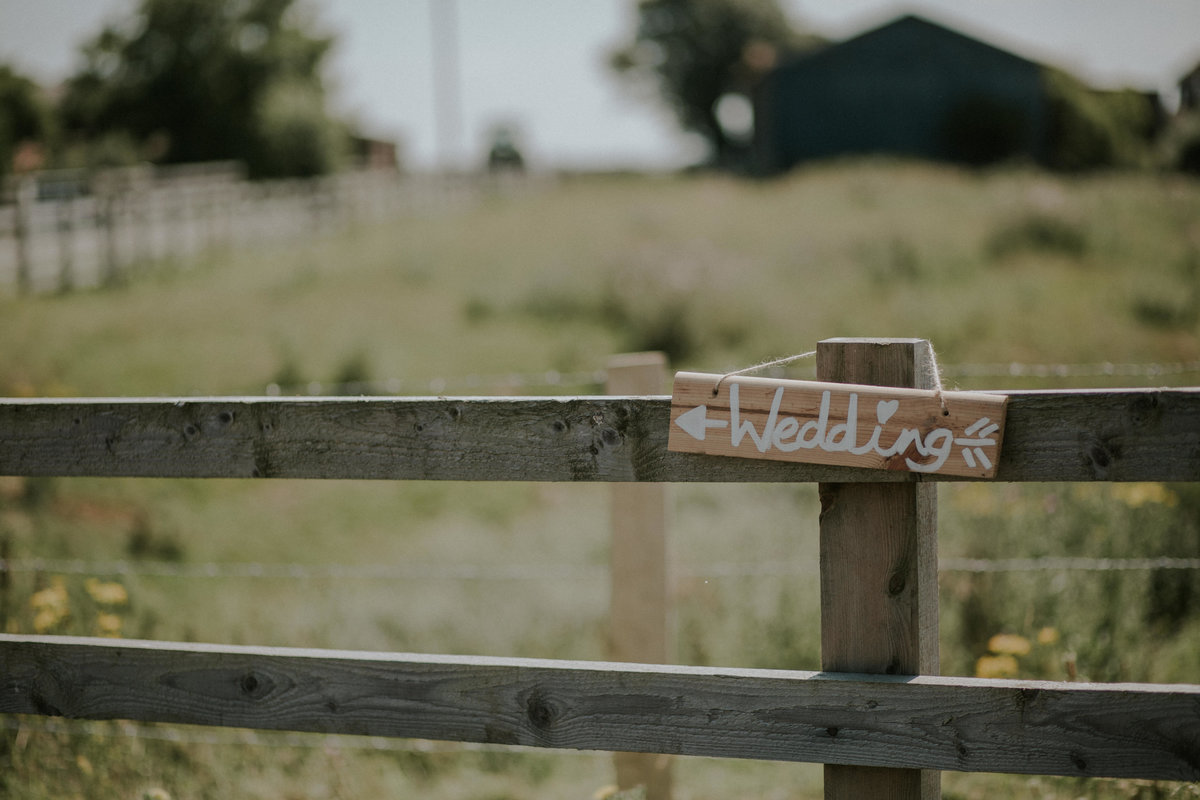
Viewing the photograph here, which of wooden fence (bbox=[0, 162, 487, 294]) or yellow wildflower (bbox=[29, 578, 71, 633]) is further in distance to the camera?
wooden fence (bbox=[0, 162, 487, 294])

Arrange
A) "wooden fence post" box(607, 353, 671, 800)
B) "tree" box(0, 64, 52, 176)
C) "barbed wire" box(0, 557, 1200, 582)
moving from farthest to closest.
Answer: "tree" box(0, 64, 52, 176) < "barbed wire" box(0, 557, 1200, 582) < "wooden fence post" box(607, 353, 671, 800)

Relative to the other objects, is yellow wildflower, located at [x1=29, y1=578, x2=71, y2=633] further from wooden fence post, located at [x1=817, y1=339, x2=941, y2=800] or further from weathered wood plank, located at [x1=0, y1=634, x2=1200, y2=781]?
wooden fence post, located at [x1=817, y1=339, x2=941, y2=800]

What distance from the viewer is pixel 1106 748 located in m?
1.82

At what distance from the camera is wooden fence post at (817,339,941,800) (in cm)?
194

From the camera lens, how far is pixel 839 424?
187 centimetres

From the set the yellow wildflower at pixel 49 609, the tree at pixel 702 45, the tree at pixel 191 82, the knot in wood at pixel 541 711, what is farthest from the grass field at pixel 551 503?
the tree at pixel 702 45

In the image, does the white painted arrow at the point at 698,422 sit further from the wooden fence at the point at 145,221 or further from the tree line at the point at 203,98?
the tree line at the point at 203,98

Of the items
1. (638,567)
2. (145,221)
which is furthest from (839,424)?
(145,221)

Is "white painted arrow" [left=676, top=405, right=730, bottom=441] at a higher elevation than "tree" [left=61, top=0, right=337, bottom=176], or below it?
below

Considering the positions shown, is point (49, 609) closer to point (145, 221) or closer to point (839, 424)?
point (839, 424)

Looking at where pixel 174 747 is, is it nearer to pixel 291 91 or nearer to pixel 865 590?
pixel 865 590

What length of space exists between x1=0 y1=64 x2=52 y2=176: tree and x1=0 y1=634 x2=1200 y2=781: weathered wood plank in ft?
145

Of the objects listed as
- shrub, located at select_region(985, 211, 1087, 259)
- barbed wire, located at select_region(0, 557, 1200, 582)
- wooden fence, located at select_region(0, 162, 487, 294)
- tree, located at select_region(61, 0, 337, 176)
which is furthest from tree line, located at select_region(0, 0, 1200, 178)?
barbed wire, located at select_region(0, 557, 1200, 582)

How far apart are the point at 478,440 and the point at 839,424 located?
765 millimetres
